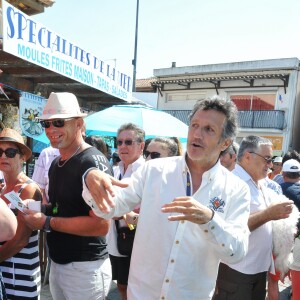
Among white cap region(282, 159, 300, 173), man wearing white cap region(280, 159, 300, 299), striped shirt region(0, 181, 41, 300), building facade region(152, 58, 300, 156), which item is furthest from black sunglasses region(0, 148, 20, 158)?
building facade region(152, 58, 300, 156)

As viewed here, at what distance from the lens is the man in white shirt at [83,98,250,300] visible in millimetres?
1635

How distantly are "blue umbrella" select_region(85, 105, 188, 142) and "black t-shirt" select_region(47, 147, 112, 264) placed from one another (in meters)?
3.27

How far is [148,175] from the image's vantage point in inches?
71.3

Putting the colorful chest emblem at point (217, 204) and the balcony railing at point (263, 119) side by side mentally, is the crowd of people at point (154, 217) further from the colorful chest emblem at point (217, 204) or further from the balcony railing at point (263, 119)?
the balcony railing at point (263, 119)

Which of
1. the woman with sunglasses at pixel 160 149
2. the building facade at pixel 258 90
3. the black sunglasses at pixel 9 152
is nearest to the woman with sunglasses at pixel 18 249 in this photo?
the black sunglasses at pixel 9 152

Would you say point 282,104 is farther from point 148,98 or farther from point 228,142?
point 228,142

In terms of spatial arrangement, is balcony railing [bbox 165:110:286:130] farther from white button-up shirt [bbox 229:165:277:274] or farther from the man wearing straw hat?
the man wearing straw hat

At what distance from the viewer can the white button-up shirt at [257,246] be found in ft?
8.61

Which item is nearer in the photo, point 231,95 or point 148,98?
point 231,95

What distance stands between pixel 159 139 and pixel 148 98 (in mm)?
20514

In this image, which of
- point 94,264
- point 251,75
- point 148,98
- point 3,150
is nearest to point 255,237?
point 94,264

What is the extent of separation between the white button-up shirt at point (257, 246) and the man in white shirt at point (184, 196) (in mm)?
992

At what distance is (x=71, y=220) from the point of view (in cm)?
197

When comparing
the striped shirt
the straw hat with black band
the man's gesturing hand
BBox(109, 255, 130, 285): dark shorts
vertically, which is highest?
the straw hat with black band
